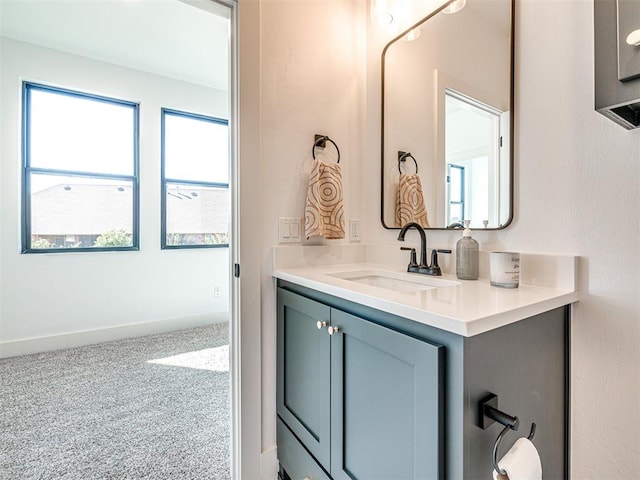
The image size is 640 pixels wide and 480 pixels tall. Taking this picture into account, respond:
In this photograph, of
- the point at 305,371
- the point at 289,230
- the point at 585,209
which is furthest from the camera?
the point at 289,230

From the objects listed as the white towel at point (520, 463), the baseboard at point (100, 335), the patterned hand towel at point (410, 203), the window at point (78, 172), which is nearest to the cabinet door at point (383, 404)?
the white towel at point (520, 463)

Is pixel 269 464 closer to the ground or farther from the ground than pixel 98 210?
closer to the ground

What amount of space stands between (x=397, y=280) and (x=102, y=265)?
3.00 metres

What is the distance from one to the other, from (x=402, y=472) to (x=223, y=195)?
137 inches

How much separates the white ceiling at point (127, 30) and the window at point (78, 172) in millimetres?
417

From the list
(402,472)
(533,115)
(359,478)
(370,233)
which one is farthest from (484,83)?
(359,478)

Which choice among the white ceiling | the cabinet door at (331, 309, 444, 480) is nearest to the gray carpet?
the cabinet door at (331, 309, 444, 480)

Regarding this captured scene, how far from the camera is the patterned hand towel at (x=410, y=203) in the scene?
138cm

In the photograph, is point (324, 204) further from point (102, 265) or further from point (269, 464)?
point (102, 265)

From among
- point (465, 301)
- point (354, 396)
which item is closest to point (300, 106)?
point (465, 301)

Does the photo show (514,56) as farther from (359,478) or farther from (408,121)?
(359,478)

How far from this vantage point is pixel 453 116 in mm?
1231

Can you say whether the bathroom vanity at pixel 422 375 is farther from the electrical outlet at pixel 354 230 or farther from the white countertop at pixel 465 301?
the electrical outlet at pixel 354 230

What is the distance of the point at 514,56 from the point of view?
1018 millimetres
